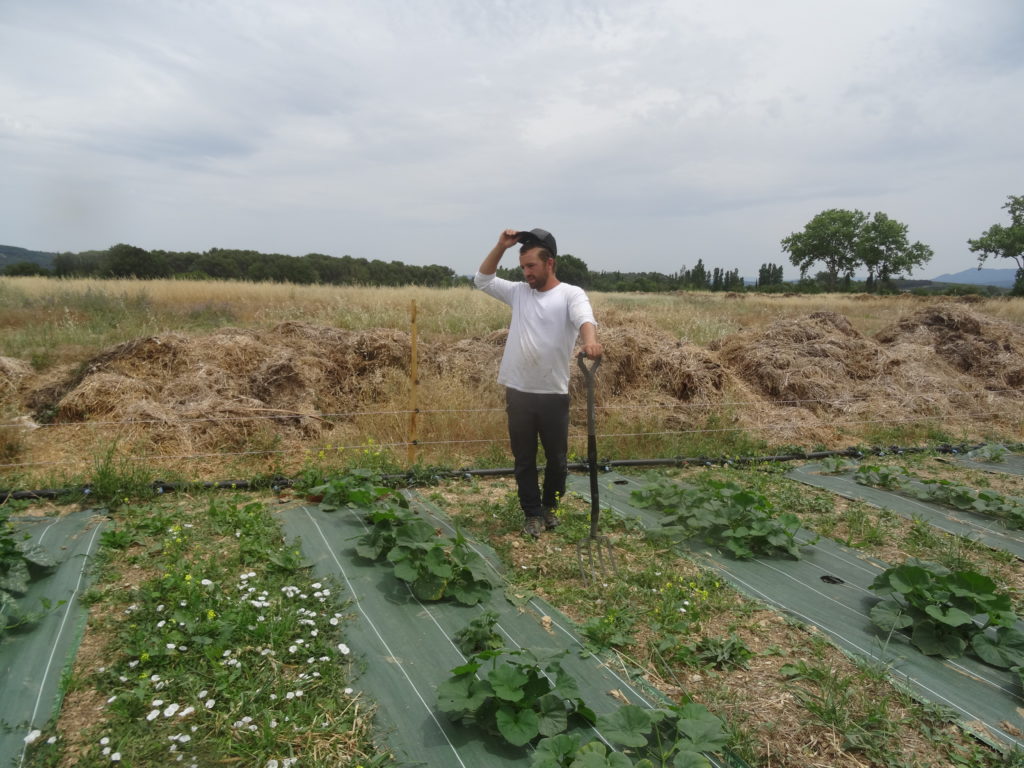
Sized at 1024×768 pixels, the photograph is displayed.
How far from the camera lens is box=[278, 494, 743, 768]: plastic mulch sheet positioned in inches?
79.4

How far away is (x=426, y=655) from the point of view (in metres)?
2.49

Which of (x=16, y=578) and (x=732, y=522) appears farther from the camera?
(x=732, y=522)

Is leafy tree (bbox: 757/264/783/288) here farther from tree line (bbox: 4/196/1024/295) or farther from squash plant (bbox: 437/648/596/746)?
squash plant (bbox: 437/648/596/746)

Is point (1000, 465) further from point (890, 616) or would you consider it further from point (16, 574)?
point (16, 574)

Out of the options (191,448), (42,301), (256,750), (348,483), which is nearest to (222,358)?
(191,448)

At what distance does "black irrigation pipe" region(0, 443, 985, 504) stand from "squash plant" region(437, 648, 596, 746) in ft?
8.81

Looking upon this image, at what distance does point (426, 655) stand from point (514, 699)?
25.5 inches

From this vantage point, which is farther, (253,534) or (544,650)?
(253,534)

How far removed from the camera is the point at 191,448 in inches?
224

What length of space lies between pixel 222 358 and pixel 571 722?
662cm

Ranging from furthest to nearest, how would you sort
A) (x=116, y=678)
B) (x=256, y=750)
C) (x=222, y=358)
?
(x=222, y=358) < (x=116, y=678) < (x=256, y=750)

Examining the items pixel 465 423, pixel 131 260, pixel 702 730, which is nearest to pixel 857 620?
pixel 702 730

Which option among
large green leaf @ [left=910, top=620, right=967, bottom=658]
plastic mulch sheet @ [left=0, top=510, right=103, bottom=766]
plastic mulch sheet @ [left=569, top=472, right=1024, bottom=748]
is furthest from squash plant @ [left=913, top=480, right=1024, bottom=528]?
plastic mulch sheet @ [left=0, top=510, right=103, bottom=766]

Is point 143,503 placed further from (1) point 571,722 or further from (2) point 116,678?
(1) point 571,722
